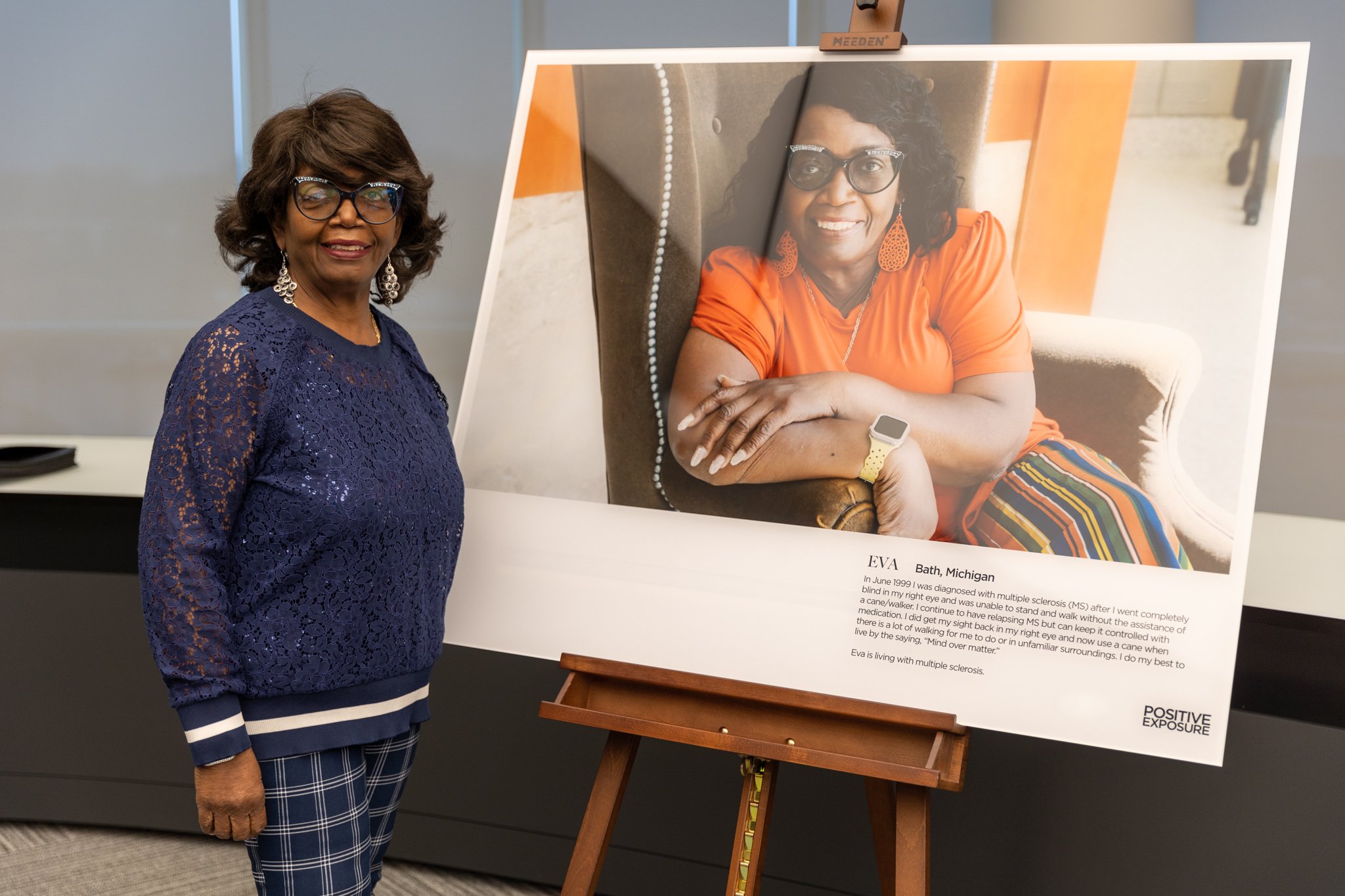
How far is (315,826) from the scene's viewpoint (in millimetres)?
1230

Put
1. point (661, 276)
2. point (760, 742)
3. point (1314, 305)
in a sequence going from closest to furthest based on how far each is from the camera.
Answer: point (760, 742)
point (661, 276)
point (1314, 305)

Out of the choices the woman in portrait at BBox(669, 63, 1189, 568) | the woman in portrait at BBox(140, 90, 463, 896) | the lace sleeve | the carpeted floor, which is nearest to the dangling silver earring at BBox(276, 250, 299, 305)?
the woman in portrait at BBox(140, 90, 463, 896)

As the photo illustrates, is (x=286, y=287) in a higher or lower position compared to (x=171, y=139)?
lower

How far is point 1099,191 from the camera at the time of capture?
1.32 meters

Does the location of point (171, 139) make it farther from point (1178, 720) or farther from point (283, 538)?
point (1178, 720)

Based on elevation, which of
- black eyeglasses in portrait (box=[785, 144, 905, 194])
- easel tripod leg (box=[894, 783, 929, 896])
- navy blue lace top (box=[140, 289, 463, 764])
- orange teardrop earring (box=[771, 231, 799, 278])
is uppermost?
black eyeglasses in portrait (box=[785, 144, 905, 194])

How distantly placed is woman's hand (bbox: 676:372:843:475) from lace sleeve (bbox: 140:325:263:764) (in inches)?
23.4

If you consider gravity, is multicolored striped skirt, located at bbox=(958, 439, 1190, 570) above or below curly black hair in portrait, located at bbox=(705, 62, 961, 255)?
below

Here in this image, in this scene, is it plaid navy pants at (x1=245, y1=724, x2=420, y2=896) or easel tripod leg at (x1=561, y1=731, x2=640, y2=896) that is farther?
easel tripod leg at (x1=561, y1=731, x2=640, y2=896)

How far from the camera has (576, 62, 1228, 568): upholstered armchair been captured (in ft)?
4.55

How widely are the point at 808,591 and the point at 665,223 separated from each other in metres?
0.58

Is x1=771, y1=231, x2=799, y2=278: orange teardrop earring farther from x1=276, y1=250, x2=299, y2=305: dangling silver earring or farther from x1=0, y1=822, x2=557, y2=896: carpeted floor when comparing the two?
x1=0, y1=822, x2=557, y2=896: carpeted floor

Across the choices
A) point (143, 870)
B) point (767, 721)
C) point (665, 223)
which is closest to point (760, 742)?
point (767, 721)

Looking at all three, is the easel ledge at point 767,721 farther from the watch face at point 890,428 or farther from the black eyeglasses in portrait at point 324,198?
the black eyeglasses in portrait at point 324,198
